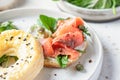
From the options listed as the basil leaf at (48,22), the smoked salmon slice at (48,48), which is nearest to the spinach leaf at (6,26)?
the basil leaf at (48,22)

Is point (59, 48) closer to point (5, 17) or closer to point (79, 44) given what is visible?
point (79, 44)

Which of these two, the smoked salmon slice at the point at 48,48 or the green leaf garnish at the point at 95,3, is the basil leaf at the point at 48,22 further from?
the green leaf garnish at the point at 95,3

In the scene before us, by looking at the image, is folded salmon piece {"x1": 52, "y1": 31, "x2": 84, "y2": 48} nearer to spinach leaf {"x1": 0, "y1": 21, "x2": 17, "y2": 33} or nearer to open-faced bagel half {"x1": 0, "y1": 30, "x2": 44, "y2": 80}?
open-faced bagel half {"x1": 0, "y1": 30, "x2": 44, "y2": 80}

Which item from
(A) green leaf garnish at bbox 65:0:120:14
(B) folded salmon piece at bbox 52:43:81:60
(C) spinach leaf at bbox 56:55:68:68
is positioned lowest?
(C) spinach leaf at bbox 56:55:68:68

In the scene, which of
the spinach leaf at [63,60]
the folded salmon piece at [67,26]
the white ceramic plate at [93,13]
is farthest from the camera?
the white ceramic plate at [93,13]

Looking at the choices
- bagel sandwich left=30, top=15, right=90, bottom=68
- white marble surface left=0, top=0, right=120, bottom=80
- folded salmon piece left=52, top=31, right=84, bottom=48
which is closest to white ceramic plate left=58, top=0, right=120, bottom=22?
white marble surface left=0, top=0, right=120, bottom=80

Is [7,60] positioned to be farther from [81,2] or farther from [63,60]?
[81,2]

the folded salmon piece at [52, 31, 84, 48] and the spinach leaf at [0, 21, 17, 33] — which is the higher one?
the spinach leaf at [0, 21, 17, 33]
